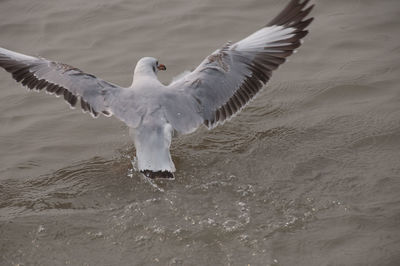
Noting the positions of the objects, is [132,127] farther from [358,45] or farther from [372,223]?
[358,45]

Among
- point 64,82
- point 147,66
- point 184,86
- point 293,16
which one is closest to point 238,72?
point 184,86

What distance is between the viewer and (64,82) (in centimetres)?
539

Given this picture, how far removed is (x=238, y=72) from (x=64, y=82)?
63.2 inches

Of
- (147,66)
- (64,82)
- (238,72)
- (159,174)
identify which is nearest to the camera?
(159,174)

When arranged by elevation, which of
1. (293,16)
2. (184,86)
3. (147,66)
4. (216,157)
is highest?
(293,16)

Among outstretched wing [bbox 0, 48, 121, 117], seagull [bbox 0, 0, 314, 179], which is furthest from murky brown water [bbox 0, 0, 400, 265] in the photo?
outstretched wing [bbox 0, 48, 121, 117]

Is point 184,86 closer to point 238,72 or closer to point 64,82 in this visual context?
point 238,72

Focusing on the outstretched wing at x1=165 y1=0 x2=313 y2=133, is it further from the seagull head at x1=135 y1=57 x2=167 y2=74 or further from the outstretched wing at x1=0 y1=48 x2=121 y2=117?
the outstretched wing at x1=0 y1=48 x2=121 y2=117

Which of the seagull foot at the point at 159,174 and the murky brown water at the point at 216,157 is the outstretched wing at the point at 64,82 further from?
the seagull foot at the point at 159,174

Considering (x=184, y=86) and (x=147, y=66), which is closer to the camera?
(x=184, y=86)

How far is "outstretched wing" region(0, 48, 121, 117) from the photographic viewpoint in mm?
5277

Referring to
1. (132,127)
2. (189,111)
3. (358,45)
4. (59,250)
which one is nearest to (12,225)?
(59,250)

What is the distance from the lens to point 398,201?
4.49 m

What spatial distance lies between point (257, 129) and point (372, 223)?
181cm
